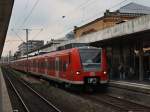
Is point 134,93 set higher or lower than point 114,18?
lower

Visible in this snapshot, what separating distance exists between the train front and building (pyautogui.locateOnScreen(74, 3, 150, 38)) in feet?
78.8

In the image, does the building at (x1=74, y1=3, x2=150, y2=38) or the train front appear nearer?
the train front

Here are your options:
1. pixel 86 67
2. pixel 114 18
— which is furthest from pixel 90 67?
pixel 114 18

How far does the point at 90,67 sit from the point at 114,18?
30144 mm

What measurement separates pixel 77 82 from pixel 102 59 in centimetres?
204

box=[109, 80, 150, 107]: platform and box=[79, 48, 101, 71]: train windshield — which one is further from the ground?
box=[79, 48, 101, 71]: train windshield

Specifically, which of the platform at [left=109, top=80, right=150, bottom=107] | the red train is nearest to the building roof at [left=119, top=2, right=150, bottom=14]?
the platform at [left=109, top=80, right=150, bottom=107]

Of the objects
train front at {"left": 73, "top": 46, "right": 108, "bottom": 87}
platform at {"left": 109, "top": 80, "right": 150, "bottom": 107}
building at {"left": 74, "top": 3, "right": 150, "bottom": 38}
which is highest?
building at {"left": 74, "top": 3, "right": 150, "bottom": 38}

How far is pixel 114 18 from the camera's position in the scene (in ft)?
171

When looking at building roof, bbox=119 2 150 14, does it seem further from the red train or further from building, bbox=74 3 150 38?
the red train

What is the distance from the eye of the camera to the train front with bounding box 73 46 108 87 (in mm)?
22625

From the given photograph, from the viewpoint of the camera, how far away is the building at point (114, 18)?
51.1 metres

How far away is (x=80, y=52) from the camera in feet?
75.6

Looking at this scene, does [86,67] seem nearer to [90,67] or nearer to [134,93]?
[90,67]
